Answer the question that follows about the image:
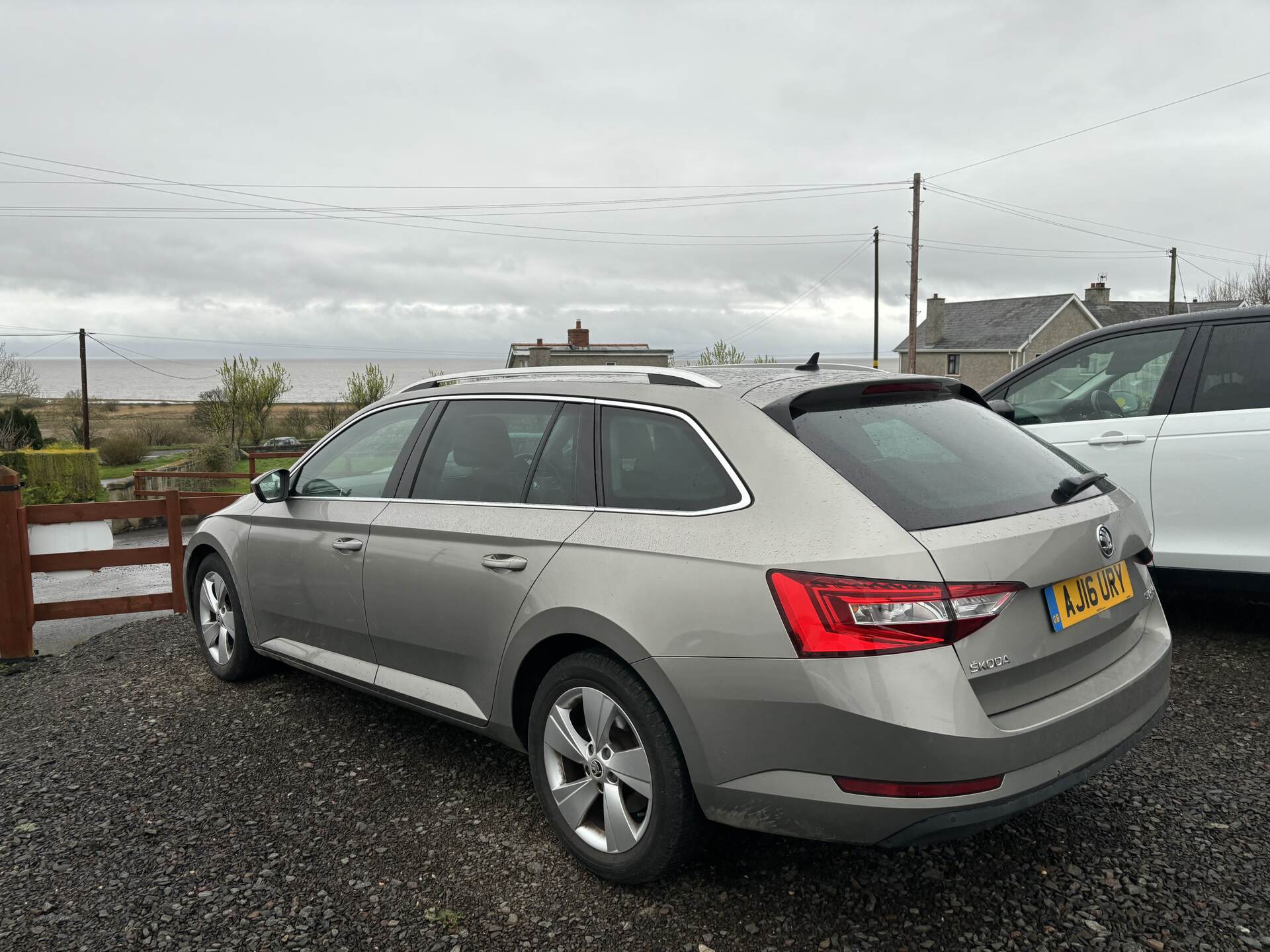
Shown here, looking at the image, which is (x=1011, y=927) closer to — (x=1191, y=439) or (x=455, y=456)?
(x=455, y=456)

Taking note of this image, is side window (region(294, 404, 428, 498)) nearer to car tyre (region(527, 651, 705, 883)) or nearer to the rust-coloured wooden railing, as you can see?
car tyre (region(527, 651, 705, 883))

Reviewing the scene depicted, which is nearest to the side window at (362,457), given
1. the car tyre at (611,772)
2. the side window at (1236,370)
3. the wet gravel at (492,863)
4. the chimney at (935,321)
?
the wet gravel at (492,863)

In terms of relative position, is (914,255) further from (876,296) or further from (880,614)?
(880,614)

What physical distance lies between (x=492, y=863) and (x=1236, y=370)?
445 centimetres

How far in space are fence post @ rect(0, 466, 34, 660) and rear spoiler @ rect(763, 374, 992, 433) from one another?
553 cm

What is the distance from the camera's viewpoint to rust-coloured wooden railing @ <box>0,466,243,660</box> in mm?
6066

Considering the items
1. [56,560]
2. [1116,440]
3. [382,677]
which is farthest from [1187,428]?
[56,560]

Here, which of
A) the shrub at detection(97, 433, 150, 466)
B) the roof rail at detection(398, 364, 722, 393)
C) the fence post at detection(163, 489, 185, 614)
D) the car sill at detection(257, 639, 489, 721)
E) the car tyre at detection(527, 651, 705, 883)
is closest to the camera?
the car tyre at detection(527, 651, 705, 883)

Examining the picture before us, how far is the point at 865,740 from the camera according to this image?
230 centimetres

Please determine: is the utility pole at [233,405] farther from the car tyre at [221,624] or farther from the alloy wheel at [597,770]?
the alloy wheel at [597,770]

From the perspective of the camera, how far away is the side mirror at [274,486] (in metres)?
4.45

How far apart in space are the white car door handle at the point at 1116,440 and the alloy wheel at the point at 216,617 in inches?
192

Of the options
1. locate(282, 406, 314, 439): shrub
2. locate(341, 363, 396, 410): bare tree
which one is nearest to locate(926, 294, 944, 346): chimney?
locate(341, 363, 396, 410): bare tree

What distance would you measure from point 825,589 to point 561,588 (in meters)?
0.92
